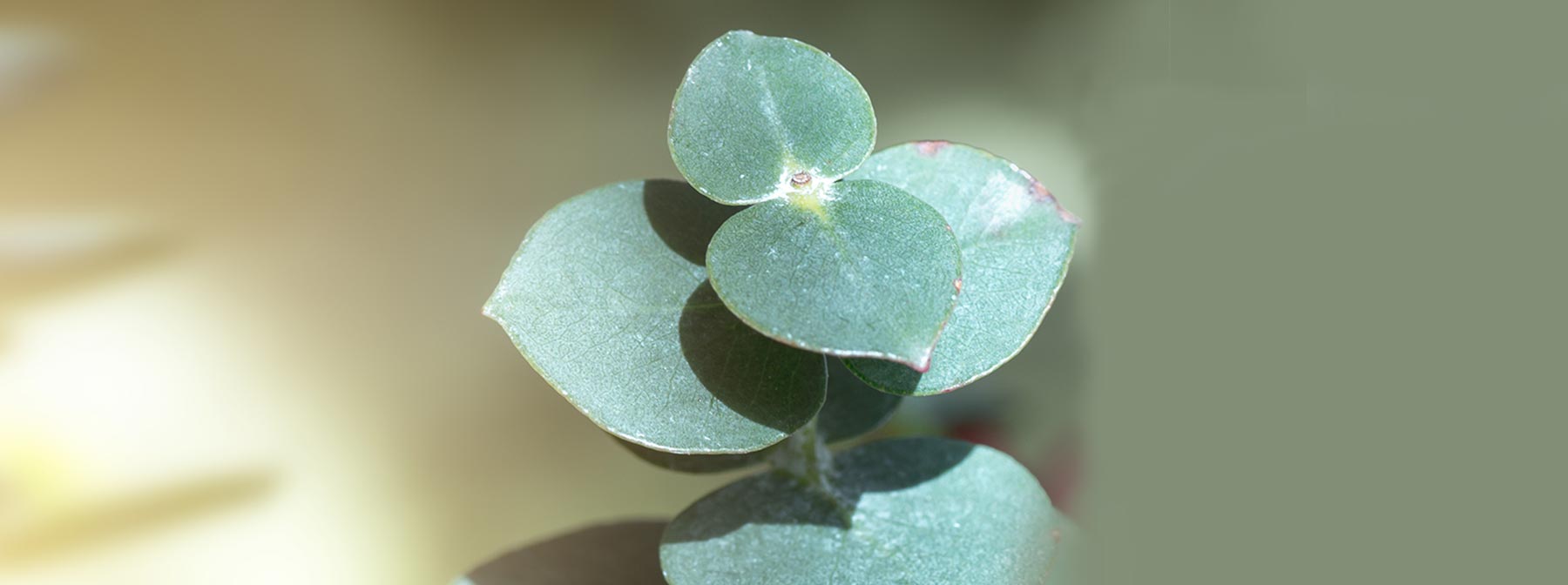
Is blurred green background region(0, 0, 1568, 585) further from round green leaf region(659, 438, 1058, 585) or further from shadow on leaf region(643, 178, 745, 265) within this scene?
Result: shadow on leaf region(643, 178, 745, 265)

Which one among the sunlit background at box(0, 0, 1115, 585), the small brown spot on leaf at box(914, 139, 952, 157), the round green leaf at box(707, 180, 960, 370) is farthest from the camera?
the sunlit background at box(0, 0, 1115, 585)

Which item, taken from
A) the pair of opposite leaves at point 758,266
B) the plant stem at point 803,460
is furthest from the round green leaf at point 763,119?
the plant stem at point 803,460

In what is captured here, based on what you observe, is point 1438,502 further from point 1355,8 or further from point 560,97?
point 560,97

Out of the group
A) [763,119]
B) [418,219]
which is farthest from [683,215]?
[418,219]

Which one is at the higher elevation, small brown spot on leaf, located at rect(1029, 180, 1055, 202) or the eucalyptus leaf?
small brown spot on leaf, located at rect(1029, 180, 1055, 202)

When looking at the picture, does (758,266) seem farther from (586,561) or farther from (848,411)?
(586,561)

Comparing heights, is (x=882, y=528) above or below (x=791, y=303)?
below

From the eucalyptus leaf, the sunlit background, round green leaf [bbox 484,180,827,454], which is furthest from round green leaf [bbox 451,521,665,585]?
the sunlit background
